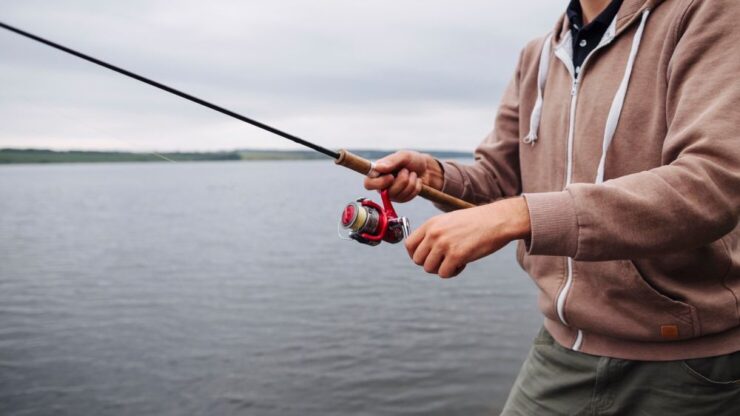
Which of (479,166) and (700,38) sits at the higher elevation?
(700,38)

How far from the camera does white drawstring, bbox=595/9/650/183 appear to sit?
87.3 inches

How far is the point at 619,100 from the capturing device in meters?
2.23

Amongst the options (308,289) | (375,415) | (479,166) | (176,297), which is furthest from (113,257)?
(479,166)

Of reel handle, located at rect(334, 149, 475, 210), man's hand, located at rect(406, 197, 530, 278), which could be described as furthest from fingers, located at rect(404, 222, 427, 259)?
reel handle, located at rect(334, 149, 475, 210)

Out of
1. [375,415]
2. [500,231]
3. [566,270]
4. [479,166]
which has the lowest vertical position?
[375,415]

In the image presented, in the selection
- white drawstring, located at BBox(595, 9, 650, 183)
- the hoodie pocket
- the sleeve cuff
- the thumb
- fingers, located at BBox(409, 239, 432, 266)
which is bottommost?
the hoodie pocket

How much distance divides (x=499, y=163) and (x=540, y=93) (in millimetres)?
501

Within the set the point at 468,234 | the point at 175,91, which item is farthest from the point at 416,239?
the point at 175,91

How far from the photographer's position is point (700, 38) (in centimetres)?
A: 191

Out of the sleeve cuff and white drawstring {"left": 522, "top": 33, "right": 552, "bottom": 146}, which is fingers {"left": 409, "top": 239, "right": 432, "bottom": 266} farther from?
white drawstring {"left": 522, "top": 33, "right": 552, "bottom": 146}

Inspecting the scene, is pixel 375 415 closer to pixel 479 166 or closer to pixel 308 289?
pixel 479 166

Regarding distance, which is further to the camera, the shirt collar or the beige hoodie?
the shirt collar

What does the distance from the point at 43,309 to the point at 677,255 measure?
14.3 metres

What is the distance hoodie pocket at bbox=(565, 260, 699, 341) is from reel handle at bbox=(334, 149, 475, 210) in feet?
1.78
